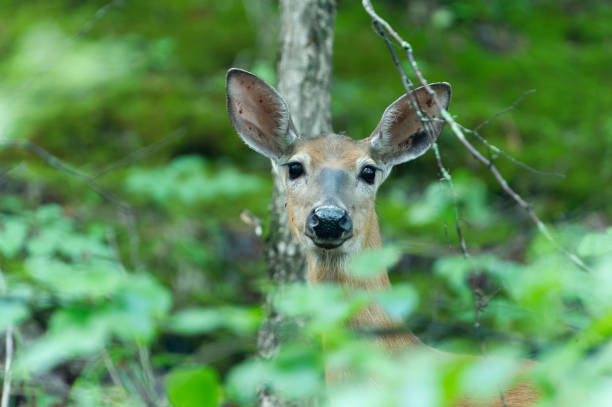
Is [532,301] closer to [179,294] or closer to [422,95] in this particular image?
[422,95]

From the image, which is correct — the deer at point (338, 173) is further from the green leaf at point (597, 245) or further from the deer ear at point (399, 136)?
the green leaf at point (597, 245)

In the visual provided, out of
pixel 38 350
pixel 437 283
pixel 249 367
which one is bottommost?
pixel 437 283

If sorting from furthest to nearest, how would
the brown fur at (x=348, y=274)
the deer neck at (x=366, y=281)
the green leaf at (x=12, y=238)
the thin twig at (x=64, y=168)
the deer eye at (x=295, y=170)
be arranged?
the deer eye at (x=295, y=170) < the thin twig at (x=64, y=168) < the green leaf at (x=12, y=238) < the deer neck at (x=366, y=281) < the brown fur at (x=348, y=274)

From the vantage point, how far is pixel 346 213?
3.04 metres

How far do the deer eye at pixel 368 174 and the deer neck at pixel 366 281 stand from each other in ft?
A: 0.59

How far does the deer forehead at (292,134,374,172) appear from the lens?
3.39m

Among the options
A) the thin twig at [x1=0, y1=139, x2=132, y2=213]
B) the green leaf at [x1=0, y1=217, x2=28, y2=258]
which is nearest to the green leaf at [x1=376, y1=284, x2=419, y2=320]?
the thin twig at [x1=0, y1=139, x2=132, y2=213]

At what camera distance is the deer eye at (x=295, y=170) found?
136 inches

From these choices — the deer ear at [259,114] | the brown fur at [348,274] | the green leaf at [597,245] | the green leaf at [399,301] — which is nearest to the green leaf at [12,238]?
the deer ear at [259,114]

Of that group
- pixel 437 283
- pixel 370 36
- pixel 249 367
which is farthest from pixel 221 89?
pixel 249 367

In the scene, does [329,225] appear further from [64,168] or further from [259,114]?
[64,168]

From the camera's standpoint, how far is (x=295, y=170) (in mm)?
3471

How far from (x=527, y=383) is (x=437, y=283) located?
244 cm

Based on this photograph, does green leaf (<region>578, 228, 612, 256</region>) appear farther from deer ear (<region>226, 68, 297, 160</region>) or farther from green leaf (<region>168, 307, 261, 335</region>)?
deer ear (<region>226, 68, 297, 160</region>)
